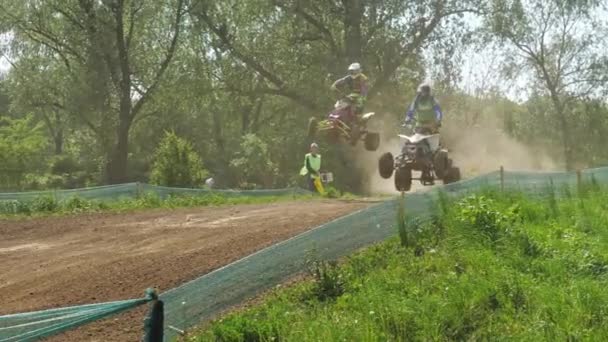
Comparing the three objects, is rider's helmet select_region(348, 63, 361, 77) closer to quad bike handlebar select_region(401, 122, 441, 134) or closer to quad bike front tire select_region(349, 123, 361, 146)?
quad bike front tire select_region(349, 123, 361, 146)

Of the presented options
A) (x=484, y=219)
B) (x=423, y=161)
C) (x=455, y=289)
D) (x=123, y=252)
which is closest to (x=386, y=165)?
(x=423, y=161)

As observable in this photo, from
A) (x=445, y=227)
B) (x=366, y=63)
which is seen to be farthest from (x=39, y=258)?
Answer: (x=366, y=63)

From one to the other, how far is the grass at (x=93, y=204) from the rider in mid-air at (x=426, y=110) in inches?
192

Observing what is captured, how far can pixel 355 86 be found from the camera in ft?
54.7

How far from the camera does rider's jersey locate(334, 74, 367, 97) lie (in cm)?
1648

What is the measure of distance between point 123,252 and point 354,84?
725 centimetres

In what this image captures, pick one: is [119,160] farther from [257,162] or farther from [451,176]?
[451,176]

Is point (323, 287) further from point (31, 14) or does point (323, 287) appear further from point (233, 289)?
point (31, 14)

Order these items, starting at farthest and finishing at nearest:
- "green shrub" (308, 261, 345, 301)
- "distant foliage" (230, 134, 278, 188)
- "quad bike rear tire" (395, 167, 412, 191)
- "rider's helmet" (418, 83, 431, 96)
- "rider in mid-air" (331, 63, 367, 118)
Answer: "distant foliage" (230, 134, 278, 188) < "rider in mid-air" (331, 63, 367, 118) < "rider's helmet" (418, 83, 431, 96) < "quad bike rear tire" (395, 167, 412, 191) < "green shrub" (308, 261, 345, 301)

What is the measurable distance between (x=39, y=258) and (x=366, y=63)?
79.8 ft

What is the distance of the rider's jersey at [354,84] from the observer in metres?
16.5

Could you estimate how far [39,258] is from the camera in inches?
453

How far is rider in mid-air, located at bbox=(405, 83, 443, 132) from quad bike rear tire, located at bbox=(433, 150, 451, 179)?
2.39 ft

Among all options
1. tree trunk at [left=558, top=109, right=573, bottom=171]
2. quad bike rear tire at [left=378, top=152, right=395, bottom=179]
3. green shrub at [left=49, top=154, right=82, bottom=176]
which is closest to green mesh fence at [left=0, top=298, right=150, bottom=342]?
quad bike rear tire at [left=378, top=152, right=395, bottom=179]
